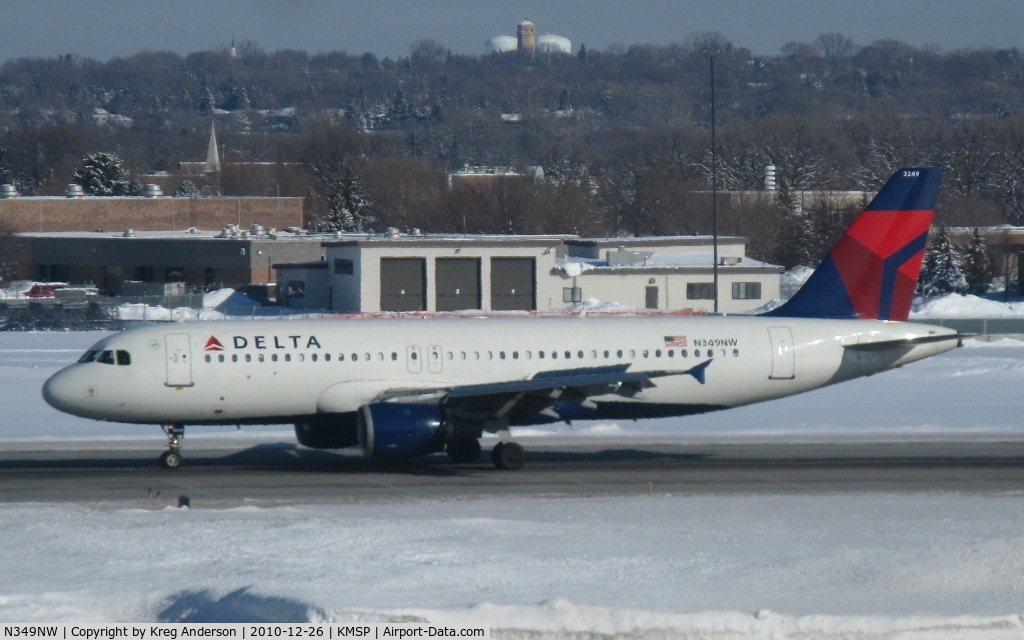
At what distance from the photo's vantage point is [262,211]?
127875 mm

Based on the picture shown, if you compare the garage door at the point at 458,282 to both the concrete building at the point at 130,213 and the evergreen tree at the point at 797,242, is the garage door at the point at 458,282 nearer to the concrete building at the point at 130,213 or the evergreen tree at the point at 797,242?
the evergreen tree at the point at 797,242

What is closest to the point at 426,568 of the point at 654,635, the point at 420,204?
the point at 654,635

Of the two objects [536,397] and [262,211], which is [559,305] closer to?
[536,397]

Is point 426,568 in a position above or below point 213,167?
below

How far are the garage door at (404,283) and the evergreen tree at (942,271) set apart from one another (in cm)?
3454

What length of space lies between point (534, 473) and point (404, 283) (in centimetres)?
4591

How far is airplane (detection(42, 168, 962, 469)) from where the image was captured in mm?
27734

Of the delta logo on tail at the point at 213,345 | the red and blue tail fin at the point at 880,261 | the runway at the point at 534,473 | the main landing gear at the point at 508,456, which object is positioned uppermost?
the red and blue tail fin at the point at 880,261

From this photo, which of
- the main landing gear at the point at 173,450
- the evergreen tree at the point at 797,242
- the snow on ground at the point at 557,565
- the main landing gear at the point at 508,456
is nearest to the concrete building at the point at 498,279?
the evergreen tree at the point at 797,242

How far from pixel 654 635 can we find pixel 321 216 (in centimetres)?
14595

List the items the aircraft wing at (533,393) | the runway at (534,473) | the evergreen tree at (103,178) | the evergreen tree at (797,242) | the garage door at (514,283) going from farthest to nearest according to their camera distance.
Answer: the evergreen tree at (103,178) < the evergreen tree at (797,242) < the garage door at (514,283) < the aircraft wing at (533,393) < the runway at (534,473)

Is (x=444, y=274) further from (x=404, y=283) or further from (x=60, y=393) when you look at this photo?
(x=60, y=393)

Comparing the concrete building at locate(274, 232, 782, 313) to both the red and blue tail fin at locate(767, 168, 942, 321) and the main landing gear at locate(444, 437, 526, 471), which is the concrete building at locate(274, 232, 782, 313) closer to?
the red and blue tail fin at locate(767, 168, 942, 321)

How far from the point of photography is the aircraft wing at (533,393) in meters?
27.3
